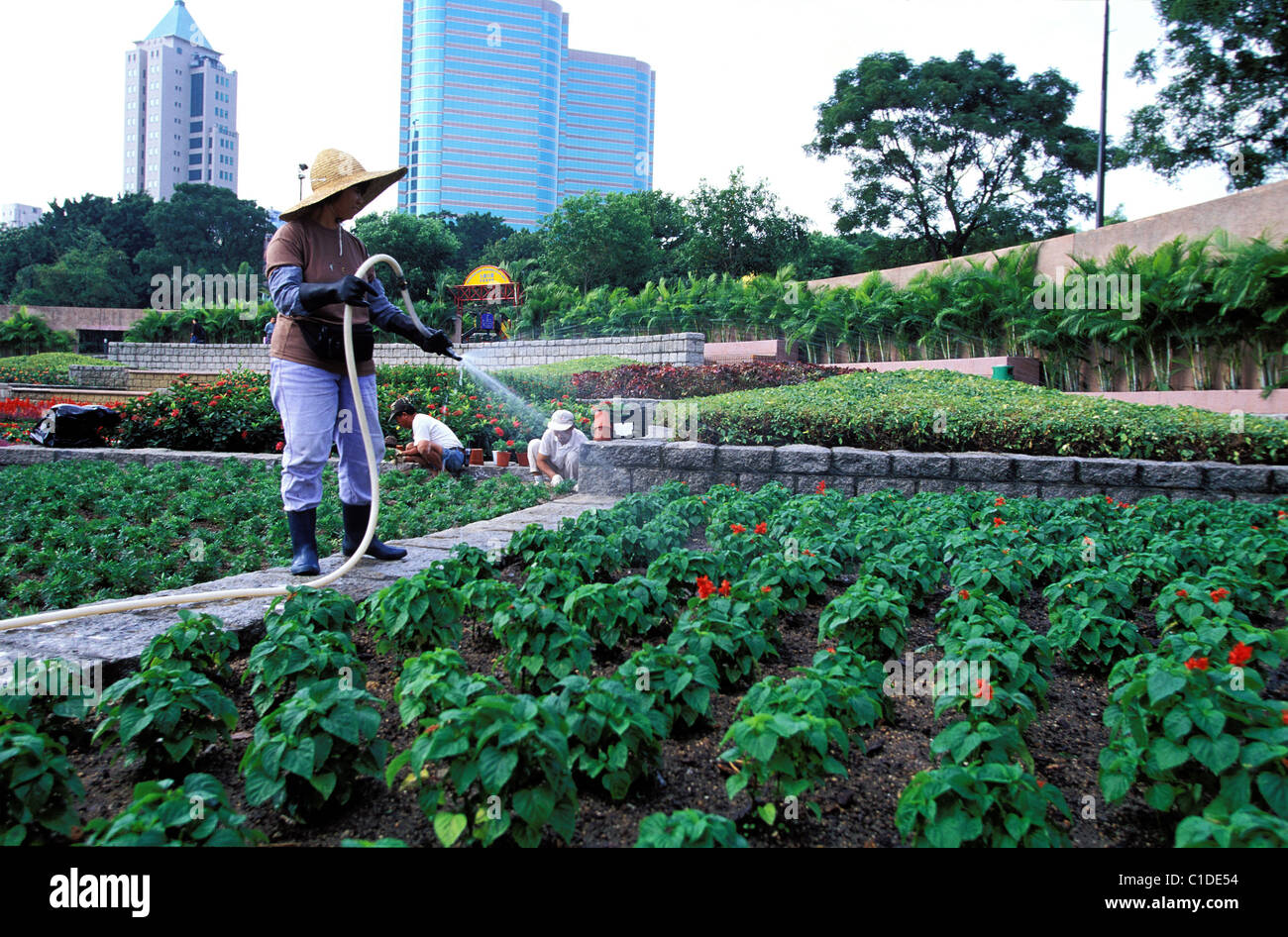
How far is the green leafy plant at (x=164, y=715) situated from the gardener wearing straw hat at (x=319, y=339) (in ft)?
5.75

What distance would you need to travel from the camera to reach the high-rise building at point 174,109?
113 meters

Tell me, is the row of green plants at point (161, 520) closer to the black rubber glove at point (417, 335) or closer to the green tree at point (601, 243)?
the black rubber glove at point (417, 335)

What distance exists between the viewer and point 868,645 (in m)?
3.10

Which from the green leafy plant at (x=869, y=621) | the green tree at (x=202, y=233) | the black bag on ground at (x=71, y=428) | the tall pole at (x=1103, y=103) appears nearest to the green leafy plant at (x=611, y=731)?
the green leafy plant at (x=869, y=621)

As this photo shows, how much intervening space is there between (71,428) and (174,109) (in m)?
130

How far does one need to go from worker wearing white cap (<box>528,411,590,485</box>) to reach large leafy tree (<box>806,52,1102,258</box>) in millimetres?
20361

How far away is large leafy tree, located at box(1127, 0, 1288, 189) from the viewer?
1528cm

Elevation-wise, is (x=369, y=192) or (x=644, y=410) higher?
(x=369, y=192)

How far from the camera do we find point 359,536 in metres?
4.53

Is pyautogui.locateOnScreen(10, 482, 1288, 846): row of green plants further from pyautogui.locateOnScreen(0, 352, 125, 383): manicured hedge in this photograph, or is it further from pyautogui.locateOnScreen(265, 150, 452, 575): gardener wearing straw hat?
pyautogui.locateOnScreen(0, 352, 125, 383): manicured hedge

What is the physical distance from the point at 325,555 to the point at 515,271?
3370 centimetres

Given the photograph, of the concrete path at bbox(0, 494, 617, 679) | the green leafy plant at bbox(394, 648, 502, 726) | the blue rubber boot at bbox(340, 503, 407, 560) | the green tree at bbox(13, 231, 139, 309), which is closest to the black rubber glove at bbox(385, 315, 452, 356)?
the blue rubber boot at bbox(340, 503, 407, 560)
